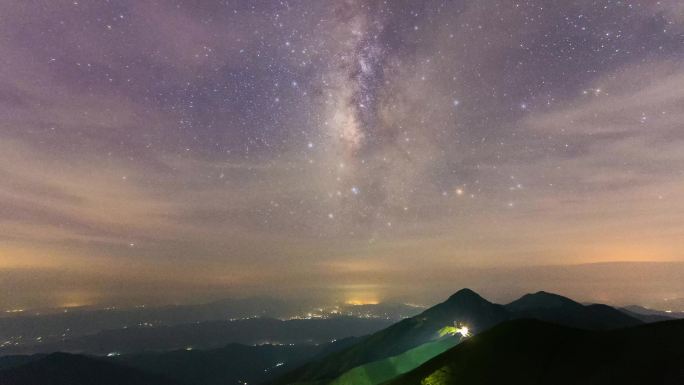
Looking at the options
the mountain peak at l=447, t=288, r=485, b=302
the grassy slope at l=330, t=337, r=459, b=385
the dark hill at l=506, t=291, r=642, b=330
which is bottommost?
the dark hill at l=506, t=291, r=642, b=330

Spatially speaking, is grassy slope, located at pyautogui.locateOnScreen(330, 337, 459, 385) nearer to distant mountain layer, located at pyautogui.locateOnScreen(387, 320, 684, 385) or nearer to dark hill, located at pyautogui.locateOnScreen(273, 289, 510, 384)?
distant mountain layer, located at pyautogui.locateOnScreen(387, 320, 684, 385)

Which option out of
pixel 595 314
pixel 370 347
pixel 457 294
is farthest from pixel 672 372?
pixel 595 314

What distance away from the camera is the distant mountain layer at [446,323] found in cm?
11181

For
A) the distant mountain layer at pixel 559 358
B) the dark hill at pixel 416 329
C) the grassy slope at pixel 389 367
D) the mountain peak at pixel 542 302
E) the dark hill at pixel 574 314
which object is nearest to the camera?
the distant mountain layer at pixel 559 358

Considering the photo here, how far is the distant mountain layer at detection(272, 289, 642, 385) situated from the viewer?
111812 mm

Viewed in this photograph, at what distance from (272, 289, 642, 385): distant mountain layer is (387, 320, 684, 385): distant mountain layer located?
199ft

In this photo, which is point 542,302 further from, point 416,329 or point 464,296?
point 416,329

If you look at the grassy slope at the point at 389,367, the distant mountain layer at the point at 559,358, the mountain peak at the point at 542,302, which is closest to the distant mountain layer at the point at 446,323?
the mountain peak at the point at 542,302

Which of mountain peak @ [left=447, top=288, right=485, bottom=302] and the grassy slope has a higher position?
mountain peak @ [left=447, top=288, right=485, bottom=302]

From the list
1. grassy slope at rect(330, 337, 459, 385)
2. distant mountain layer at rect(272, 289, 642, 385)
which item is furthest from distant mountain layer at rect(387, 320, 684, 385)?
distant mountain layer at rect(272, 289, 642, 385)

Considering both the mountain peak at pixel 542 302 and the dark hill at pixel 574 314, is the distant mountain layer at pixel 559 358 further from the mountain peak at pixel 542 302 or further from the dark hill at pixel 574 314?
the mountain peak at pixel 542 302

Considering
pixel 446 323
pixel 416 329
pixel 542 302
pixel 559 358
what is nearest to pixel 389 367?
pixel 559 358

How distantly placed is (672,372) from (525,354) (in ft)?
52.4

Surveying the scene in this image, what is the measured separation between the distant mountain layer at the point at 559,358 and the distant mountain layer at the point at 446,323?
60737 mm
